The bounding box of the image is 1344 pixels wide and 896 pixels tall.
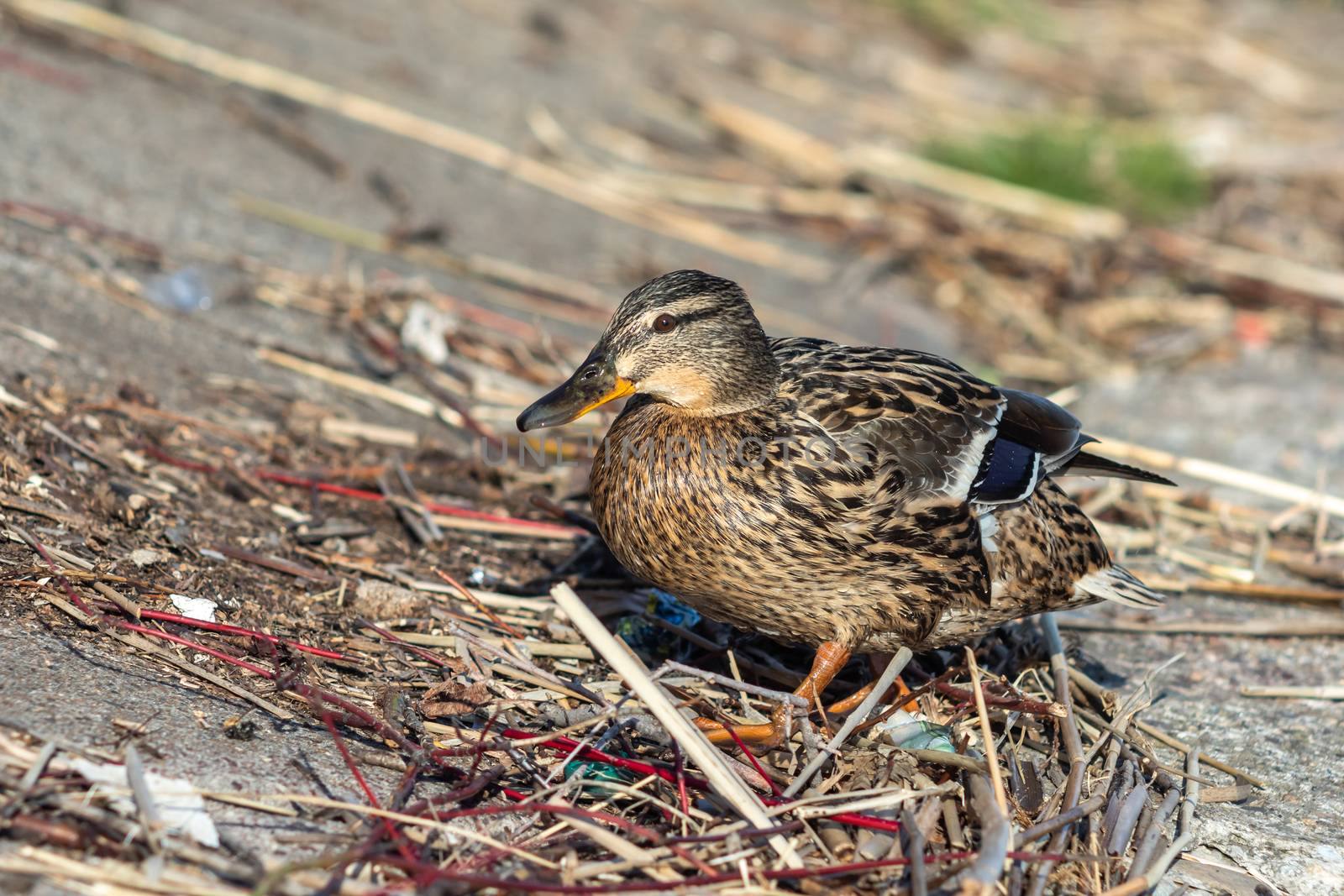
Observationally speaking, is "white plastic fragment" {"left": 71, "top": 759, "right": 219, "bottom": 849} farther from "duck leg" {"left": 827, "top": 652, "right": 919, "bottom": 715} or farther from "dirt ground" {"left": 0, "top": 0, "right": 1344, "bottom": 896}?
"duck leg" {"left": 827, "top": 652, "right": 919, "bottom": 715}

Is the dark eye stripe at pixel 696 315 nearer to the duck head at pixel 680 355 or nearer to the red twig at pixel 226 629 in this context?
the duck head at pixel 680 355

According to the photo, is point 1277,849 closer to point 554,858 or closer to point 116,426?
point 554,858

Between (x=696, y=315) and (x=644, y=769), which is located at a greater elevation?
(x=696, y=315)

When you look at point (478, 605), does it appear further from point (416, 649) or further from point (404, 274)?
point (404, 274)

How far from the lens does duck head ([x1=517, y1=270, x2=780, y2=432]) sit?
11.5 feet

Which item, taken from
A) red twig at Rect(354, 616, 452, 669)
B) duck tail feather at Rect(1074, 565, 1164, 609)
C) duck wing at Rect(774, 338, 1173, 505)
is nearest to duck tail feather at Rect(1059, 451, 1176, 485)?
duck wing at Rect(774, 338, 1173, 505)

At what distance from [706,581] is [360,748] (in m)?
0.96

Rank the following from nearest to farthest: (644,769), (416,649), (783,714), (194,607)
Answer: (644,769) → (783,714) → (194,607) → (416,649)

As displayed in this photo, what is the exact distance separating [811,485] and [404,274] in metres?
3.21

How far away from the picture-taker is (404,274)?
601 centimetres

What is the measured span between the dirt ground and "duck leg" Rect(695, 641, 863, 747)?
0.87 m

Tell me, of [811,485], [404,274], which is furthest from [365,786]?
[404,274]

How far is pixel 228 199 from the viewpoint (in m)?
6.08

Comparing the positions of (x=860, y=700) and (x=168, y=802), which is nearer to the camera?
(x=168, y=802)
